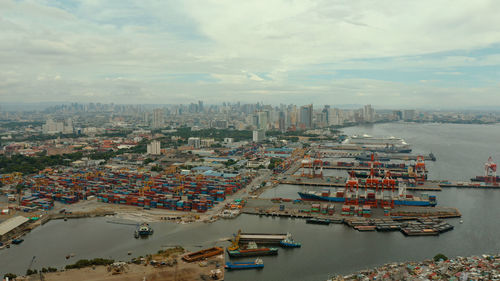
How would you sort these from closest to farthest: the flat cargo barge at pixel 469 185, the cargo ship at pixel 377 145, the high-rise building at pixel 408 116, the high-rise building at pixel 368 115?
the flat cargo barge at pixel 469 185, the cargo ship at pixel 377 145, the high-rise building at pixel 368 115, the high-rise building at pixel 408 116

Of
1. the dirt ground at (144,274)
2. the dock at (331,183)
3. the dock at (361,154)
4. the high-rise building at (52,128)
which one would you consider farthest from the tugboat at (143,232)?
the high-rise building at (52,128)

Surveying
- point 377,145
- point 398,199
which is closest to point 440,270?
point 398,199

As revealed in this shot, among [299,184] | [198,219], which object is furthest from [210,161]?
[198,219]

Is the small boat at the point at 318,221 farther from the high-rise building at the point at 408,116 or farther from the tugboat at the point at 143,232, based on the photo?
the high-rise building at the point at 408,116

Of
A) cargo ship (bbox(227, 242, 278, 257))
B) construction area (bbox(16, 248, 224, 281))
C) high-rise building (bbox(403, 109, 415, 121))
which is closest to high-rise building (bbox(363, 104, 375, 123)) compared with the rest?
high-rise building (bbox(403, 109, 415, 121))

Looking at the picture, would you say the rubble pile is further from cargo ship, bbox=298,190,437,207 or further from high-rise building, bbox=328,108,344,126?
high-rise building, bbox=328,108,344,126

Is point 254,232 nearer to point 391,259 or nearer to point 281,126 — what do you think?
point 391,259

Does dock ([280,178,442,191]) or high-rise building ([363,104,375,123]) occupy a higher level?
high-rise building ([363,104,375,123])
